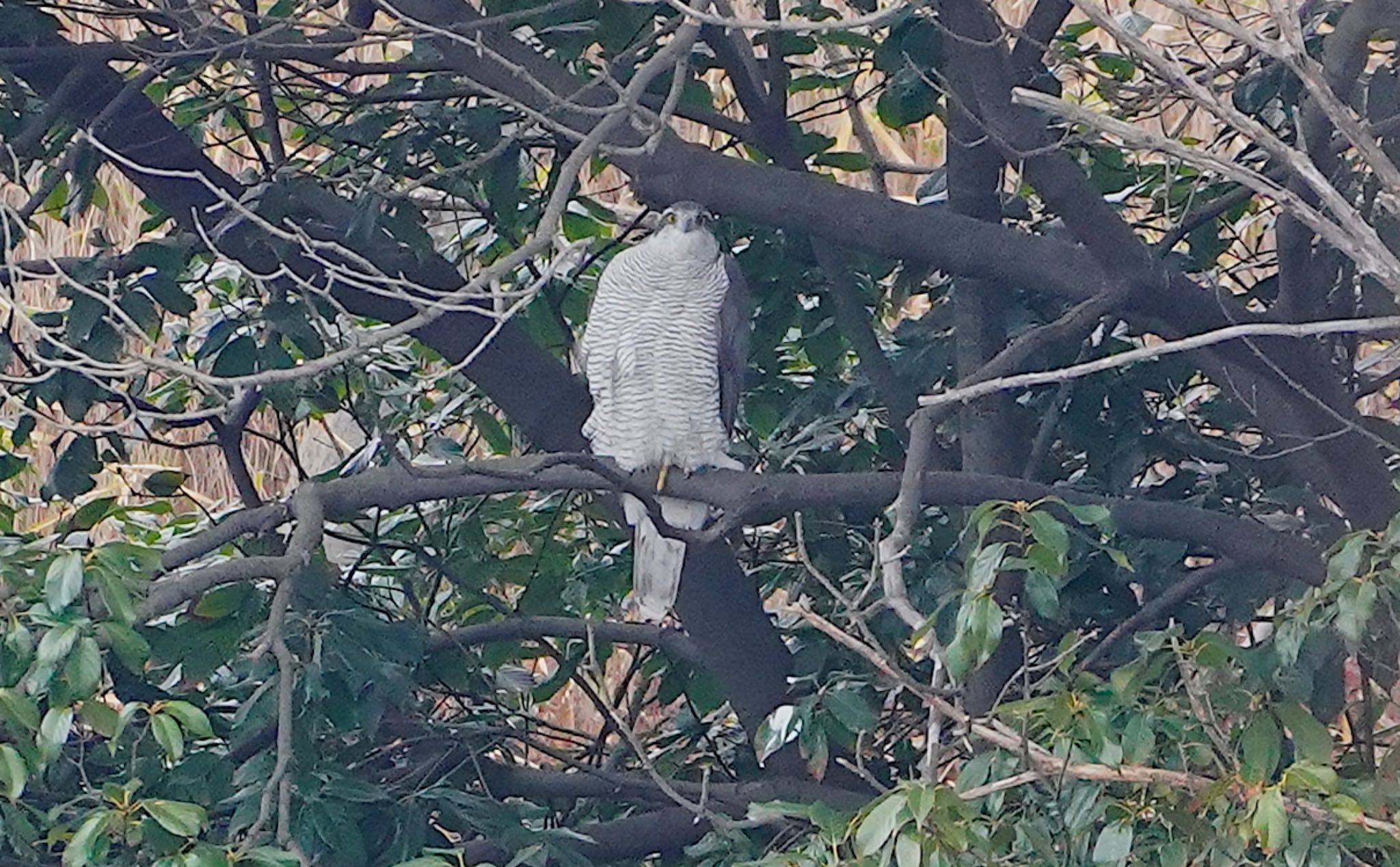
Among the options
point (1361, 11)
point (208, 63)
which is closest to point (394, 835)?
point (208, 63)

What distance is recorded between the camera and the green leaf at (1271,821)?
62.0 inches

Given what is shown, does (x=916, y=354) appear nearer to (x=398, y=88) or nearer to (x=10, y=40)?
(x=398, y=88)

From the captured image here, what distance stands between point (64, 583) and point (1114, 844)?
1078mm

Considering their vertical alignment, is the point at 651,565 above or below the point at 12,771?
below

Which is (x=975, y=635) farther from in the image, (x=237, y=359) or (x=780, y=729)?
(x=237, y=359)

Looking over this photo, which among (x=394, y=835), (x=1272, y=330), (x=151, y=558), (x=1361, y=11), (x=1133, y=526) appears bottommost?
(x=394, y=835)

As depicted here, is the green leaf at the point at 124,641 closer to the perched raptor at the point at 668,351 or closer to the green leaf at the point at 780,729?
the green leaf at the point at 780,729

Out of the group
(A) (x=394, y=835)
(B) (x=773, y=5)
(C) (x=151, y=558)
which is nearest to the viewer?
(C) (x=151, y=558)

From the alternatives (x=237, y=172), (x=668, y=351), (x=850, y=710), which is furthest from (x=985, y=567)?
(x=237, y=172)

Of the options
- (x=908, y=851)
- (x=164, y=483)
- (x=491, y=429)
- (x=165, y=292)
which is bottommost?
(x=491, y=429)

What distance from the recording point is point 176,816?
5.65 ft

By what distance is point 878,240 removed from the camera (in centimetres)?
255

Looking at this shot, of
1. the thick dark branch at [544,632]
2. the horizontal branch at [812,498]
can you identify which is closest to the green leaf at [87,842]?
the horizontal branch at [812,498]

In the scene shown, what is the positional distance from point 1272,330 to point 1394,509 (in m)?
0.96
